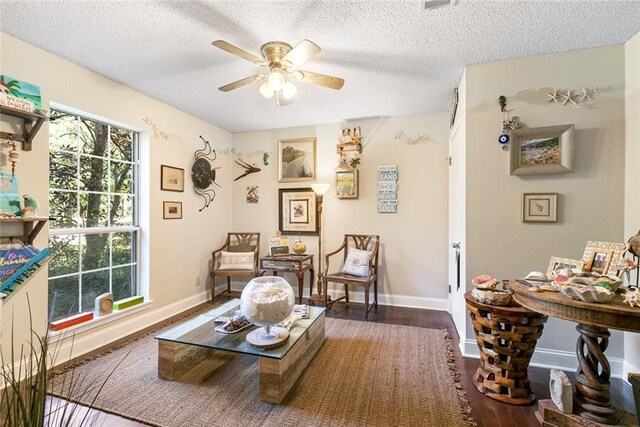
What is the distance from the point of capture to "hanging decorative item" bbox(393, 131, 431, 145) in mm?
3785

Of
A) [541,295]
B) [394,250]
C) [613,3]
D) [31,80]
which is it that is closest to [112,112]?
[31,80]

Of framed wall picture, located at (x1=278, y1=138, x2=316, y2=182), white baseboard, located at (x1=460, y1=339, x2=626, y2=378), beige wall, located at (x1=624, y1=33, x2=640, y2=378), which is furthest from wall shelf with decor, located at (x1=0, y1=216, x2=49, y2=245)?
A: beige wall, located at (x1=624, y1=33, x2=640, y2=378)

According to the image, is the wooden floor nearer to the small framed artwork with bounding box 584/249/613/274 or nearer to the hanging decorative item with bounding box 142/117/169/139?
the small framed artwork with bounding box 584/249/613/274

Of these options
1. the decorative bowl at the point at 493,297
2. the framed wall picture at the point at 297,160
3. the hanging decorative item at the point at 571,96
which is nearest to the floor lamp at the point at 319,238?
the framed wall picture at the point at 297,160

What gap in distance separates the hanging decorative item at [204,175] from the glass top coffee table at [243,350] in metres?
1.87

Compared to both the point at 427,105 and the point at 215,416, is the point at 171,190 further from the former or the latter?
the point at 427,105

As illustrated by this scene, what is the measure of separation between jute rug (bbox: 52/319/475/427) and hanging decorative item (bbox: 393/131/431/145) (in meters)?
2.33

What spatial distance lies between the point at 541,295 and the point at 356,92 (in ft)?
7.75

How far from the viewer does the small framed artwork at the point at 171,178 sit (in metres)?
3.40

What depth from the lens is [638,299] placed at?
1.49 meters

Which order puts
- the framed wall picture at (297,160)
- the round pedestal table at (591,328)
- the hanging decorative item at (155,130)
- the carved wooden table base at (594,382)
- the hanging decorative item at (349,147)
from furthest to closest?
the framed wall picture at (297,160)
the hanging decorative item at (349,147)
the hanging decorative item at (155,130)
the carved wooden table base at (594,382)
the round pedestal table at (591,328)

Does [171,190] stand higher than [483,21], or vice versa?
[483,21]

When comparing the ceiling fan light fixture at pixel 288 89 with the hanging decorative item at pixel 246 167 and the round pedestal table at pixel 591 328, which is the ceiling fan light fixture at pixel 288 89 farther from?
the hanging decorative item at pixel 246 167

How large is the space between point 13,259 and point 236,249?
7.90 ft
